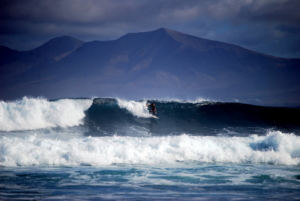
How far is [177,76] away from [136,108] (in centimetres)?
15598

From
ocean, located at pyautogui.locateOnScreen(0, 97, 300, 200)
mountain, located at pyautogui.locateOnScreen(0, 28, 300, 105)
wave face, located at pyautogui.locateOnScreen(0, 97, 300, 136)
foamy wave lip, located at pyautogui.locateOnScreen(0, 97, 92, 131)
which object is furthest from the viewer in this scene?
mountain, located at pyautogui.locateOnScreen(0, 28, 300, 105)

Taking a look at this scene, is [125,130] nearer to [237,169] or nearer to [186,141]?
[186,141]

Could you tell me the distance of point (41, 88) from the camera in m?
178

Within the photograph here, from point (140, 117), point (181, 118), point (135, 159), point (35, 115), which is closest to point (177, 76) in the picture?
point (181, 118)

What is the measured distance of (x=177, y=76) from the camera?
176m

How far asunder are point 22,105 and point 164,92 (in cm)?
14052

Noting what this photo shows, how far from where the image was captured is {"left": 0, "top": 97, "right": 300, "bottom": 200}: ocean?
680 centimetres

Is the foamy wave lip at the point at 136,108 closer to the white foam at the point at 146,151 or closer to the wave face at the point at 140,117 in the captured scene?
the wave face at the point at 140,117

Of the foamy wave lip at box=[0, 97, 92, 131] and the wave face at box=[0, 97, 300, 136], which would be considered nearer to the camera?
the foamy wave lip at box=[0, 97, 92, 131]

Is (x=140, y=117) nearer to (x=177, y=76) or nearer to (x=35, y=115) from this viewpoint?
(x=35, y=115)

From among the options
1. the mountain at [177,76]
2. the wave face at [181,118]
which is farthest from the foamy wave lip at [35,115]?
the mountain at [177,76]

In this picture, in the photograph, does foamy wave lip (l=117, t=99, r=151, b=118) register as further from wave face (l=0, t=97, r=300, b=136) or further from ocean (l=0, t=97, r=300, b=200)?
ocean (l=0, t=97, r=300, b=200)

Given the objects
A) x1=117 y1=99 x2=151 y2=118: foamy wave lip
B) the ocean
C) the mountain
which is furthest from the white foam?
the mountain

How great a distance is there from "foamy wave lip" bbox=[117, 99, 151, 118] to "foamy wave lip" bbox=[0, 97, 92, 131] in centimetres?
343
